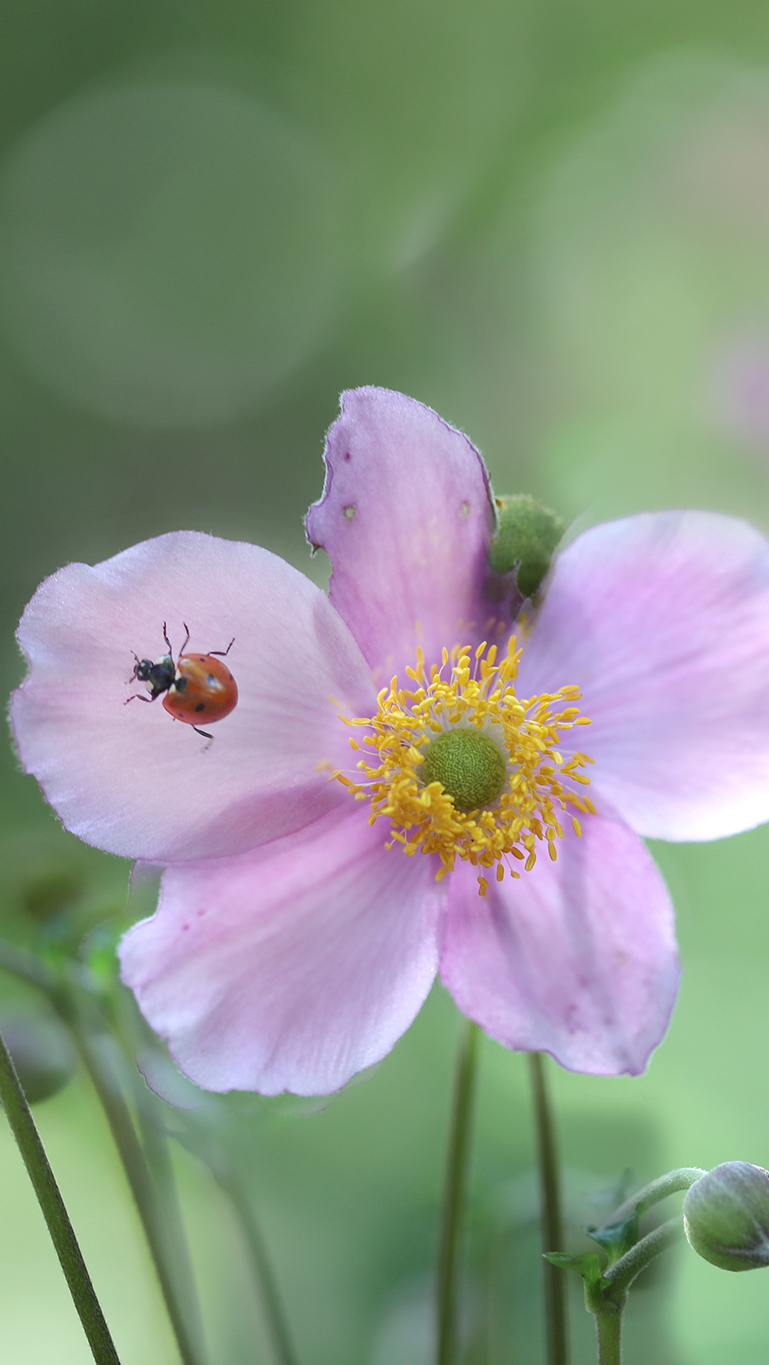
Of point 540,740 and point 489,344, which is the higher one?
point 489,344

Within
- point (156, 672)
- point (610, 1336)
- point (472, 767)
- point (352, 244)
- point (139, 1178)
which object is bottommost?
point (610, 1336)

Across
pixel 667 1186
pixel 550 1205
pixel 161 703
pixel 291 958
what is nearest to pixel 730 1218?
pixel 667 1186

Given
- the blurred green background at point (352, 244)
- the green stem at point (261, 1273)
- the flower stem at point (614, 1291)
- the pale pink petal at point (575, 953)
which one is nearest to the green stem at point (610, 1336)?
the flower stem at point (614, 1291)

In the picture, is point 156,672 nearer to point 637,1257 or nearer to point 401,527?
point 401,527

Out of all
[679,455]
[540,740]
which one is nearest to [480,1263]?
[540,740]

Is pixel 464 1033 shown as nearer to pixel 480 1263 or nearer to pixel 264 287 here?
pixel 480 1263

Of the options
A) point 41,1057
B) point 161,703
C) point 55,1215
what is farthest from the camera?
point 41,1057

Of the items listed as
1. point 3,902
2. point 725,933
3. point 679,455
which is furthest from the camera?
point 679,455
